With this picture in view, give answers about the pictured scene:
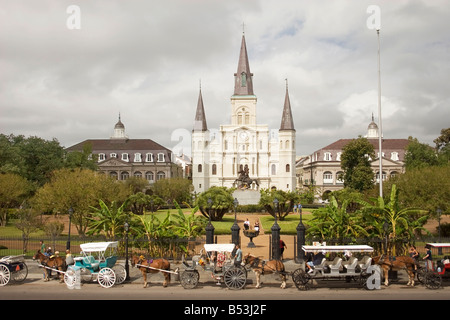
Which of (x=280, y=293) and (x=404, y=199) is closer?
(x=280, y=293)

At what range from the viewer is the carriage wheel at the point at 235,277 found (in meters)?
14.4

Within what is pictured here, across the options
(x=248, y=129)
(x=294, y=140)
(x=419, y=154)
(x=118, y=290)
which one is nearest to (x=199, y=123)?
(x=248, y=129)

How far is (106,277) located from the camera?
48.2ft

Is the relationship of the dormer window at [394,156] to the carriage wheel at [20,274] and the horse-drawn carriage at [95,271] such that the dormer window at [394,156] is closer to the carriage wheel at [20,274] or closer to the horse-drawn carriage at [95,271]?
the horse-drawn carriage at [95,271]

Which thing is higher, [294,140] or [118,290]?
[294,140]

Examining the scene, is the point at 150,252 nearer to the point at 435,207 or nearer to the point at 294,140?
the point at 435,207

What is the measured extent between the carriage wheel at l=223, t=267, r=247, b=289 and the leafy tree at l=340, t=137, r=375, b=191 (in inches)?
1920

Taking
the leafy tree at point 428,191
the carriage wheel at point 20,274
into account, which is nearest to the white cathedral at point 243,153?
the leafy tree at point 428,191

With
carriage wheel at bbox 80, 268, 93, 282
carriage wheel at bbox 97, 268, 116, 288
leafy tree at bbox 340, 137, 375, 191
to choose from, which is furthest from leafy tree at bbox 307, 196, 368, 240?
leafy tree at bbox 340, 137, 375, 191

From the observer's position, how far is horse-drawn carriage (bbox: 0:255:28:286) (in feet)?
49.0

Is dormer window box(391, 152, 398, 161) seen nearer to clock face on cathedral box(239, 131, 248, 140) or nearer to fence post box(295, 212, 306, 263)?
clock face on cathedral box(239, 131, 248, 140)

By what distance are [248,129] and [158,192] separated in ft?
110

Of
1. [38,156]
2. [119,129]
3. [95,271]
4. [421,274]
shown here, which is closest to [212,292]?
[95,271]

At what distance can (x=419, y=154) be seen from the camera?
58.5m
